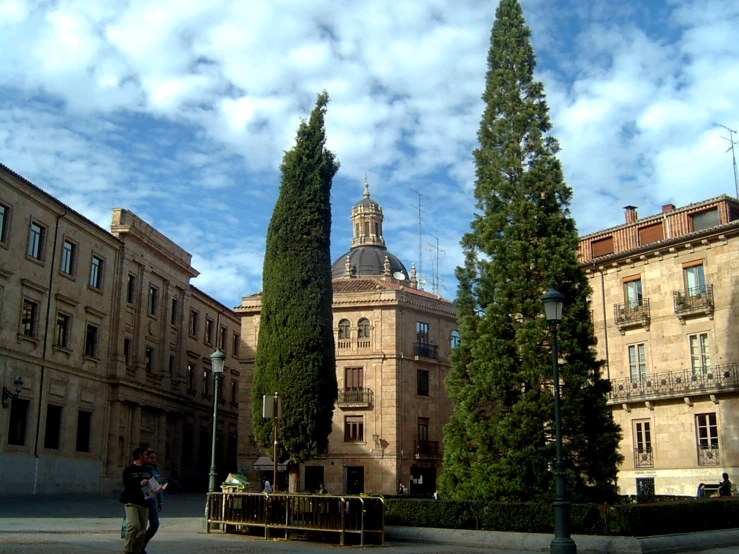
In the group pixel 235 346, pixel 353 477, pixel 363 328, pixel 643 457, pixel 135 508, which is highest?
pixel 235 346

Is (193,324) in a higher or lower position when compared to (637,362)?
higher

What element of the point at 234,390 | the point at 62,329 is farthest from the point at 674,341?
the point at 234,390

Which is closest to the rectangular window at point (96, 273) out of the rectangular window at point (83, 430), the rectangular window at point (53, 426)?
A: the rectangular window at point (83, 430)

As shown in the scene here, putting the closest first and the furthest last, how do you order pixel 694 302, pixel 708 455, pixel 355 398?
pixel 708 455
pixel 694 302
pixel 355 398

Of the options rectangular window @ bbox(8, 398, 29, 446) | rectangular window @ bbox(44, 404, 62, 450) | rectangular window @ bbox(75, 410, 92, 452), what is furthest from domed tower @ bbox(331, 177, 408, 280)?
rectangular window @ bbox(8, 398, 29, 446)

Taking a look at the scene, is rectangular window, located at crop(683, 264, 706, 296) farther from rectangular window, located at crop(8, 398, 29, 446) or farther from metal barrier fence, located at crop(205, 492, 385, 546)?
rectangular window, located at crop(8, 398, 29, 446)

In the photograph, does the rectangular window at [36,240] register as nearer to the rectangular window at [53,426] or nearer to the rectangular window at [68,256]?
the rectangular window at [68,256]

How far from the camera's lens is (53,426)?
35469 mm

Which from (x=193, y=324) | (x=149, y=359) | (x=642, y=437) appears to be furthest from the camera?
(x=193, y=324)

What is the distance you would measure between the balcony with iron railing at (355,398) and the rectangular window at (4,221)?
20.1 metres

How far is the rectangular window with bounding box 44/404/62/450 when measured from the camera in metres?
34.9

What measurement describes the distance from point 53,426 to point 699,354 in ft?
92.5

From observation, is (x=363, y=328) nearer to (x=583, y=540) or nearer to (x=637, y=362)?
(x=637, y=362)

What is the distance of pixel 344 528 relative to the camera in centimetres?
1639
